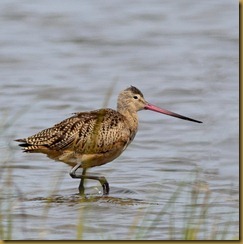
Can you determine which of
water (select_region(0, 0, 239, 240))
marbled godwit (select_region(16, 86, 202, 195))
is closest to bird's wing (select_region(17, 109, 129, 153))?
marbled godwit (select_region(16, 86, 202, 195))

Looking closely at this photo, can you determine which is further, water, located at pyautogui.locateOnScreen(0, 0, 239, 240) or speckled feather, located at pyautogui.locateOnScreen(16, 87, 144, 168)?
speckled feather, located at pyautogui.locateOnScreen(16, 87, 144, 168)

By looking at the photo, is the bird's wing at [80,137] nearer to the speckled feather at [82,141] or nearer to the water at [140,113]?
the speckled feather at [82,141]

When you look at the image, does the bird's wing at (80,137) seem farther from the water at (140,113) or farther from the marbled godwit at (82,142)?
the water at (140,113)

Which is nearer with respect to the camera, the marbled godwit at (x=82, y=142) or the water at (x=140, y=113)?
the water at (x=140, y=113)

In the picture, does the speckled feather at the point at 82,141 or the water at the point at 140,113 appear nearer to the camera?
the water at the point at 140,113

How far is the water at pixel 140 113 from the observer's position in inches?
314

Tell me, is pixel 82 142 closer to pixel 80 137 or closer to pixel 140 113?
→ pixel 80 137

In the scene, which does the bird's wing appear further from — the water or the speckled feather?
the water

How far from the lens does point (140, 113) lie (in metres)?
12.4

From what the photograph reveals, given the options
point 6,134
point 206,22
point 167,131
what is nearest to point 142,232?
point 6,134

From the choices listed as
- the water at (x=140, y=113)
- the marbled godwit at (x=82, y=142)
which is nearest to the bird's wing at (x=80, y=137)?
the marbled godwit at (x=82, y=142)

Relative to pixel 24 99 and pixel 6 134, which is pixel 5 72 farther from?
pixel 6 134

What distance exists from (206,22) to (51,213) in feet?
31.9

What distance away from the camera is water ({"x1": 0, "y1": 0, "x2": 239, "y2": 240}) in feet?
26.2
